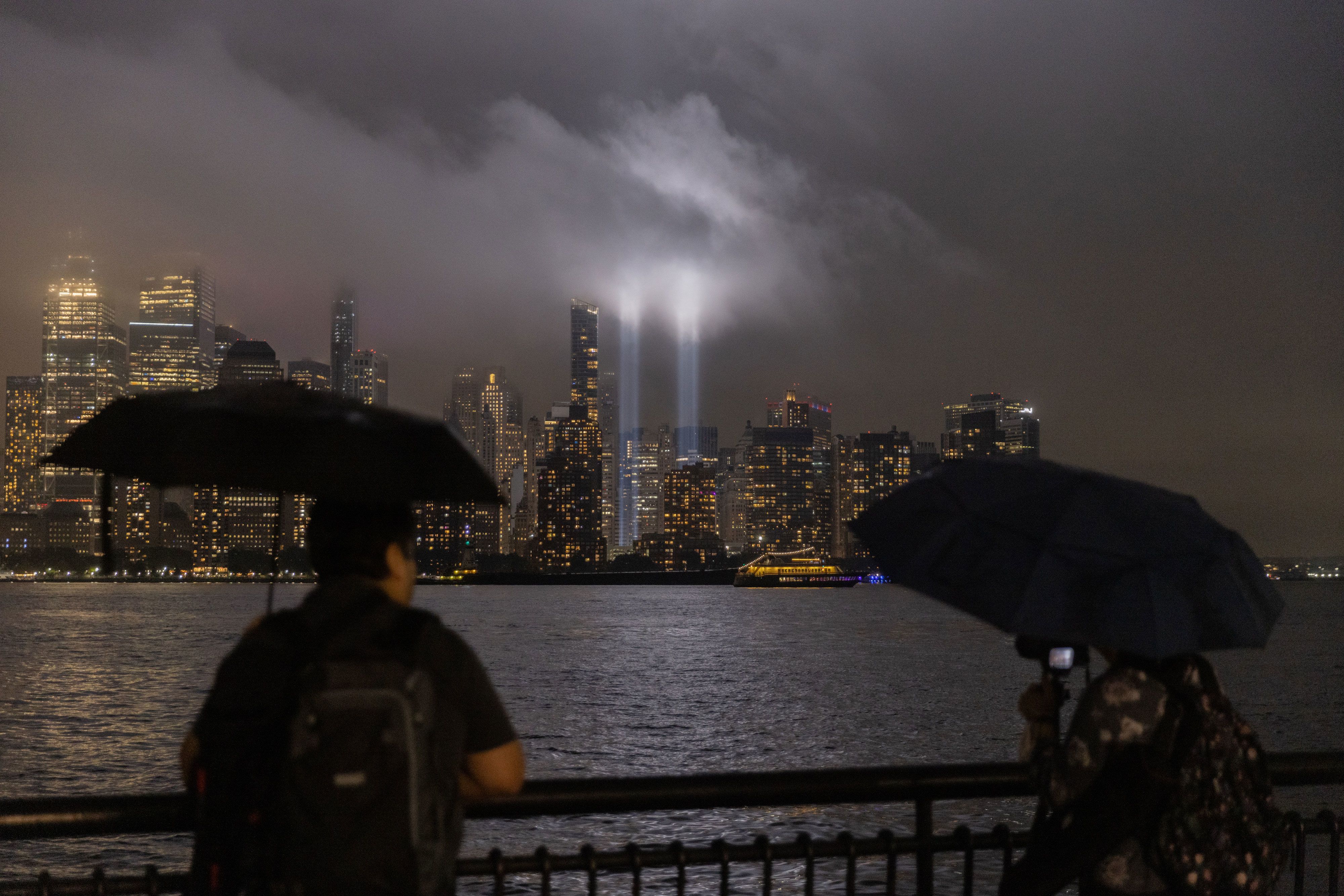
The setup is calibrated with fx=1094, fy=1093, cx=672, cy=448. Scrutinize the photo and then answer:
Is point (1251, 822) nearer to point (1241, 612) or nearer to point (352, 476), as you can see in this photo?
point (1241, 612)

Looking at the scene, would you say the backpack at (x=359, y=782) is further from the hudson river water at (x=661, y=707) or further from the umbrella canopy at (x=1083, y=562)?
the hudson river water at (x=661, y=707)

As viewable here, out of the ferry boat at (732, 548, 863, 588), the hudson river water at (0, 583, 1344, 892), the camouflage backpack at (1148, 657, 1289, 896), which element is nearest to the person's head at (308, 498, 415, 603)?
the camouflage backpack at (1148, 657, 1289, 896)

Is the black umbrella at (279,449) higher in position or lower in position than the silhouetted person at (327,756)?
higher

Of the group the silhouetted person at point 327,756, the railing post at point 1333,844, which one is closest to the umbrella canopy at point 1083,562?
the railing post at point 1333,844

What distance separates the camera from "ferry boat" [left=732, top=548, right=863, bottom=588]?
17275 centimetres

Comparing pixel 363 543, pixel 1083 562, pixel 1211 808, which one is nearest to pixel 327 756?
pixel 363 543

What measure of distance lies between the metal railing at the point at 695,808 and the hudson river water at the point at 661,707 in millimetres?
7118

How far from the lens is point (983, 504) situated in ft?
11.0

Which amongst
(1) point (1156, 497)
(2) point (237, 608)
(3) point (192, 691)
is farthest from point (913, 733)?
(2) point (237, 608)

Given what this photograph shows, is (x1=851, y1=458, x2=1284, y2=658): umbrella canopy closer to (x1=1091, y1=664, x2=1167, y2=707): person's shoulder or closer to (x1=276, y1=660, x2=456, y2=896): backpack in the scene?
(x1=1091, y1=664, x2=1167, y2=707): person's shoulder

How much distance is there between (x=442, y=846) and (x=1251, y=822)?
7.35ft

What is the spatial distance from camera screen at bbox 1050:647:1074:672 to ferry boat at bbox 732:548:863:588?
556 ft

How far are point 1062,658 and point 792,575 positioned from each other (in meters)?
173

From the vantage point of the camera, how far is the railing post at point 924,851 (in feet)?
12.6
